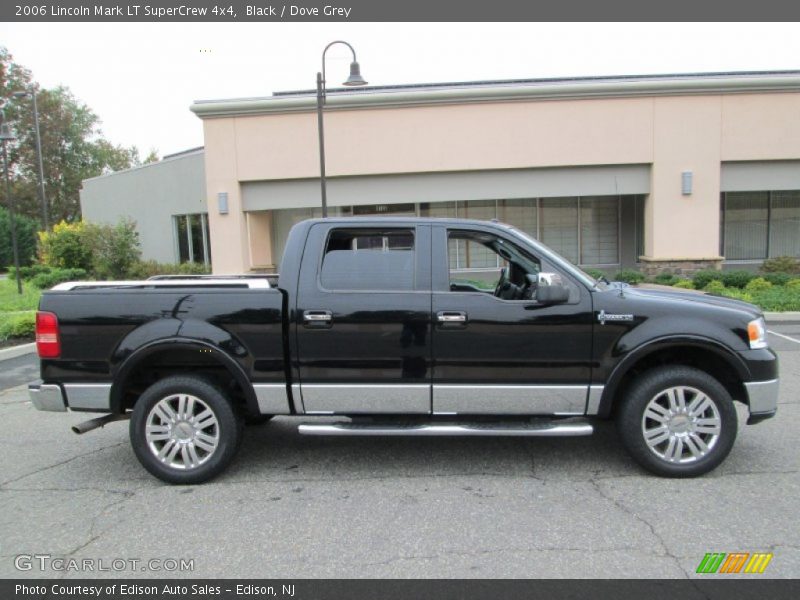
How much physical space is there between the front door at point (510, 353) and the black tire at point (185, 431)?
161 centimetres

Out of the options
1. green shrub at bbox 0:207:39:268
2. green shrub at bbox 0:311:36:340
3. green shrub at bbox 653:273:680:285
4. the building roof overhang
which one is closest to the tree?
green shrub at bbox 0:207:39:268

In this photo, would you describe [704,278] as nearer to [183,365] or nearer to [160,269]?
[183,365]

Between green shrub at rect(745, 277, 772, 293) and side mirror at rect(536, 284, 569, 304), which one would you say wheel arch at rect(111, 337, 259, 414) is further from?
green shrub at rect(745, 277, 772, 293)

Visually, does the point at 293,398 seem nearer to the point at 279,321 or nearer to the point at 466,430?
the point at 279,321

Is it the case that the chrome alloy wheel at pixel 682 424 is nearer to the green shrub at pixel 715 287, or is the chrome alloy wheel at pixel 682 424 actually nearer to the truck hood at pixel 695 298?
the truck hood at pixel 695 298

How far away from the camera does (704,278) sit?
1462cm

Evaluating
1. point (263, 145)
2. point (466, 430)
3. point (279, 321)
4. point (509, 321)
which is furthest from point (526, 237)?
point (263, 145)

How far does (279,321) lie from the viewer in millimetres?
4375

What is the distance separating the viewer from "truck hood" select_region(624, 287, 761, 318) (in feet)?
14.5

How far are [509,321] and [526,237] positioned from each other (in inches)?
29.3

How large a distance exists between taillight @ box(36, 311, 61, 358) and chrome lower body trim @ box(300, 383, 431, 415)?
187cm

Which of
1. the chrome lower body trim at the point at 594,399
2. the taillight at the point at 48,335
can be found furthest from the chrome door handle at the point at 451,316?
the taillight at the point at 48,335

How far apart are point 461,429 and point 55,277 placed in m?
19.8

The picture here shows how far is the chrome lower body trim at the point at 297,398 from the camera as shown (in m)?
4.45
